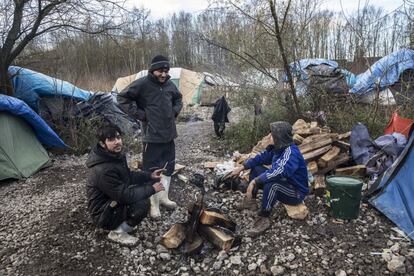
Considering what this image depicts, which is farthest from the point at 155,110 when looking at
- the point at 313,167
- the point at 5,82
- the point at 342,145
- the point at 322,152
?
the point at 5,82

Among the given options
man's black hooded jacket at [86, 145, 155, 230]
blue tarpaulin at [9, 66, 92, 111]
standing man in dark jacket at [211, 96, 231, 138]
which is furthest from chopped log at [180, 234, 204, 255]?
blue tarpaulin at [9, 66, 92, 111]

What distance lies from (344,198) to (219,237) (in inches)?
56.6

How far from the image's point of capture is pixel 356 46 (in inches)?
304

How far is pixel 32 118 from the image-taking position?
21.1 feet

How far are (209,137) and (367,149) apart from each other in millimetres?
4101

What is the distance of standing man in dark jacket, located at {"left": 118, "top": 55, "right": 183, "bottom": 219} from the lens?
164 inches

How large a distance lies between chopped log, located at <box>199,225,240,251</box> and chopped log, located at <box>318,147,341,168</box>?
2.18 meters

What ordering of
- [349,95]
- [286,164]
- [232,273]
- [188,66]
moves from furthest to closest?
[188,66] < [349,95] < [286,164] < [232,273]

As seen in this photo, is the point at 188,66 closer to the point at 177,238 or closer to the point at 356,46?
the point at 356,46

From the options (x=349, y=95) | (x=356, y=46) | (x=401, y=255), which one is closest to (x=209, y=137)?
(x=349, y=95)

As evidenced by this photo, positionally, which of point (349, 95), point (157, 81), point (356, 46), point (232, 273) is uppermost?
point (356, 46)

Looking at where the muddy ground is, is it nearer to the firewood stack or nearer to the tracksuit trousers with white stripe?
the tracksuit trousers with white stripe

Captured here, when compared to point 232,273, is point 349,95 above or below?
above

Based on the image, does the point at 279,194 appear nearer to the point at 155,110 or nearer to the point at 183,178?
the point at 155,110
